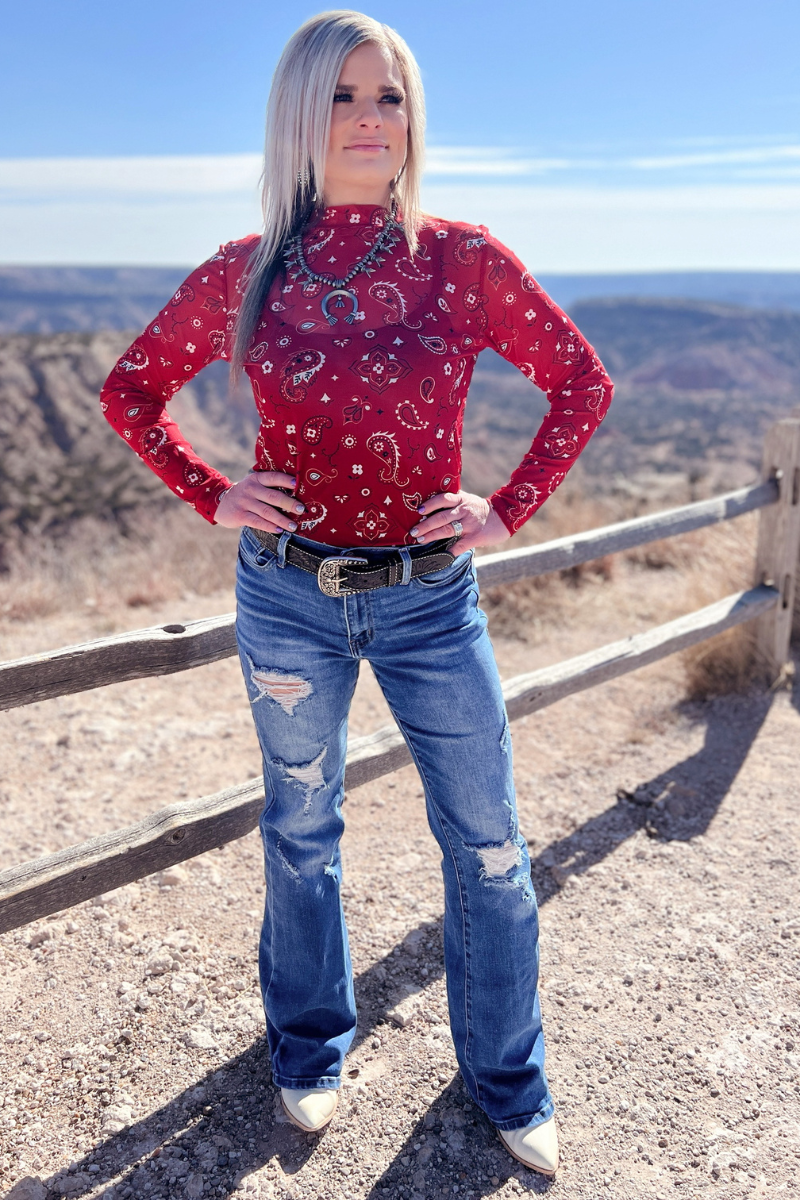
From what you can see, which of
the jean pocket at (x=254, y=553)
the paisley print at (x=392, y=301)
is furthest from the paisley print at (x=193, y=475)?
the paisley print at (x=392, y=301)

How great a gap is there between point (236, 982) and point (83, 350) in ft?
161

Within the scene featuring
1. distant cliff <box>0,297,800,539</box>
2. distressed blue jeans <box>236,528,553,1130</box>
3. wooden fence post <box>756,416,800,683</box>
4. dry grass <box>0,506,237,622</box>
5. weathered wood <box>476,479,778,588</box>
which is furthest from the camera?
distant cliff <box>0,297,800,539</box>

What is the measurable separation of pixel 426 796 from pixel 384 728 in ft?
3.12

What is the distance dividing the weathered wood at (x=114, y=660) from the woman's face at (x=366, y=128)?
3.74 feet

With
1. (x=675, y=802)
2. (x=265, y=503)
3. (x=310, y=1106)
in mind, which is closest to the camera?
(x=265, y=503)

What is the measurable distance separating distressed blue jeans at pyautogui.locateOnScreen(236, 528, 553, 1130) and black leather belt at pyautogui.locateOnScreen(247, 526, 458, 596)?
23 millimetres

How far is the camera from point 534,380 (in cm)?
166

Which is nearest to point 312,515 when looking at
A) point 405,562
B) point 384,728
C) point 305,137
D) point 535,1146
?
point 405,562

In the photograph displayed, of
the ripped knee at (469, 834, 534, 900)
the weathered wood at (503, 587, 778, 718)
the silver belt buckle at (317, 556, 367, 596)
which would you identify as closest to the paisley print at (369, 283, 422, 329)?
the silver belt buckle at (317, 556, 367, 596)

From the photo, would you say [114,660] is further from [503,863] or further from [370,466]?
[503,863]

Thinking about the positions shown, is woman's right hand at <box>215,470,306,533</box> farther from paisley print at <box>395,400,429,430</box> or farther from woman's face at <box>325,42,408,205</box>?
woman's face at <box>325,42,408,205</box>

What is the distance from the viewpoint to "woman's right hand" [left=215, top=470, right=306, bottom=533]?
5.22 ft

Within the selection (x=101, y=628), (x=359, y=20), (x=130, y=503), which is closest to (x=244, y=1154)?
(x=359, y=20)

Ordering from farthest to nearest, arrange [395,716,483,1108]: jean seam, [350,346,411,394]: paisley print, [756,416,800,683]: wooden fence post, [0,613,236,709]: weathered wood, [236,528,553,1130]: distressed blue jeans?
1. [756,416,800,683]: wooden fence post
2. [0,613,236,709]: weathered wood
3. [395,716,483,1108]: jean seam
4. [236,528,553,1130]: distressed blue jeans
5. [350,346,411,394]: paisley print
